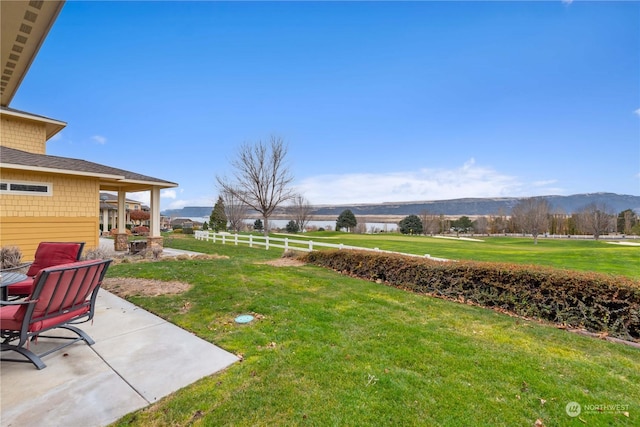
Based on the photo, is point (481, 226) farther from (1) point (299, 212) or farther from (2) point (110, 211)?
(2) point (110, 211)

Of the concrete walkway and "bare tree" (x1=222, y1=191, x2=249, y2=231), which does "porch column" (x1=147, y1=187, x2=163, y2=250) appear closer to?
the concrete walkway

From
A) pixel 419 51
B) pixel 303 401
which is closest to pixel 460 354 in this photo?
pixel 303 401

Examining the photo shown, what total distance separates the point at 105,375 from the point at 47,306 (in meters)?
1.01

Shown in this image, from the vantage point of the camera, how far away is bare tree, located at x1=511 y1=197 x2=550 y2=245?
109 feet

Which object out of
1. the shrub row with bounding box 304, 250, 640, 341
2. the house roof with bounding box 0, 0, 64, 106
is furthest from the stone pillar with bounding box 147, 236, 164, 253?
the shrub row with bounding box 304, 250, 640, 341

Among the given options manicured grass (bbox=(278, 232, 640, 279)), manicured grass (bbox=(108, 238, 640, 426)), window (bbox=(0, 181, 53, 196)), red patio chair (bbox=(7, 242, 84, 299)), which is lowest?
manicured grass (bbox=(278, 232, 640, 279))

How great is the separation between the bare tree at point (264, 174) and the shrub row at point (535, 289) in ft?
48.5

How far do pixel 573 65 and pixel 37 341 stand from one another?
16.8 metres

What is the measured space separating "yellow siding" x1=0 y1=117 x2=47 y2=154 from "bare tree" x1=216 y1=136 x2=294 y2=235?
35.0 feet

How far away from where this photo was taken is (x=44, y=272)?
2.66 m

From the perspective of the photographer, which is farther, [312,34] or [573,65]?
[312,34]

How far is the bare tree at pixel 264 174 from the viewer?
20.7 meters

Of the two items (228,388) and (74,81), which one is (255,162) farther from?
(228,388)

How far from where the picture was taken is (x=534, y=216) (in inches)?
1324
